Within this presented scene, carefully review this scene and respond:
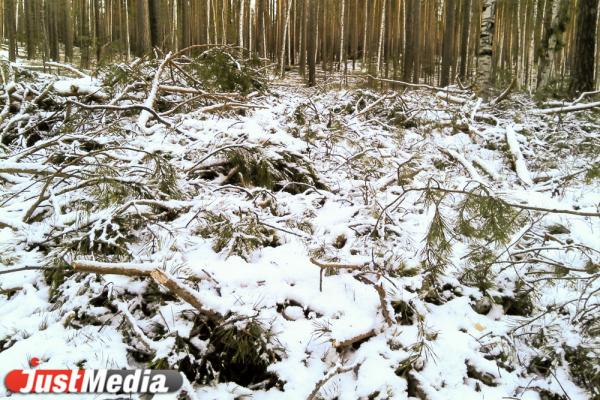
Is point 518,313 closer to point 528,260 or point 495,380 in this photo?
point 528,260

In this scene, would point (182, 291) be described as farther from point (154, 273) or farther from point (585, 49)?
point (585, 49)

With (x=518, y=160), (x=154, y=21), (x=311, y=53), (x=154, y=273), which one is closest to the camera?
(x=154, y=273)

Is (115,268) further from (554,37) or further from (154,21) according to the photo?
(554,37)

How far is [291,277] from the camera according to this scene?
2117mm

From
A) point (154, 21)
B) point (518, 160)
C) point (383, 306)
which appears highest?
point (154, 21)

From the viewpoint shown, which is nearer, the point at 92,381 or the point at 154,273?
the point at 92,381

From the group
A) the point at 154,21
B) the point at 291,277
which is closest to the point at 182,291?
the point at 291,277

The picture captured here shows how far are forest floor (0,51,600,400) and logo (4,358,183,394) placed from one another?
4 centimetres

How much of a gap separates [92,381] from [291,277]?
100 cm

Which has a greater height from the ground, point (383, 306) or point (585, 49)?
point (585, 49)

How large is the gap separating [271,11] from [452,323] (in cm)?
2035

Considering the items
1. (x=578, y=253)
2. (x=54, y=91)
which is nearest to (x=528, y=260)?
(x=578, y=253)

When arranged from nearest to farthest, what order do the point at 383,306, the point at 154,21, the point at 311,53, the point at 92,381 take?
the point at 92,381 < the point at 383,306 < the point at 154,21 < the point at 311,53

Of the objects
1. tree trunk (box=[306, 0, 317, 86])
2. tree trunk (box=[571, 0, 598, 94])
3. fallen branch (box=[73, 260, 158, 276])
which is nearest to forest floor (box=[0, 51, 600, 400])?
fallen branch (box=[73, 260, 158, 276])
